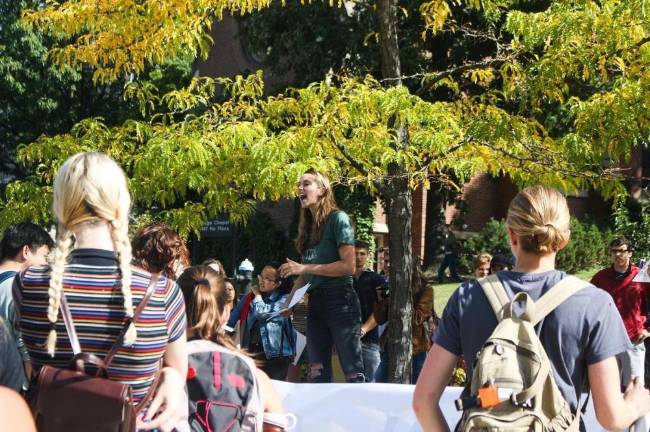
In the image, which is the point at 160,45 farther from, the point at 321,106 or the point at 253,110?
the point at 321,106

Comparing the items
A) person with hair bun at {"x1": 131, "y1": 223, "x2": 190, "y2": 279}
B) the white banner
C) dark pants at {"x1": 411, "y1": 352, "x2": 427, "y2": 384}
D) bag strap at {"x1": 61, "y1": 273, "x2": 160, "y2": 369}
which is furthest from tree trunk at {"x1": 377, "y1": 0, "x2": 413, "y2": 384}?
bag strap at {"x1": 61, "y1": 273, "x2": 160, "y2": 369}

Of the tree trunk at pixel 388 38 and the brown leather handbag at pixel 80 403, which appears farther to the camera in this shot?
the tree trunk at pixel 388 38

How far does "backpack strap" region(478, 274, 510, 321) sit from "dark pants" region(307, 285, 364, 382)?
374cm

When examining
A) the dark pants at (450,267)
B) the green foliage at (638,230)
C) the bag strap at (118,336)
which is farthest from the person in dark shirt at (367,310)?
the dark pants at (450,267)

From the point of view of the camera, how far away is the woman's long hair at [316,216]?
22.0 ft

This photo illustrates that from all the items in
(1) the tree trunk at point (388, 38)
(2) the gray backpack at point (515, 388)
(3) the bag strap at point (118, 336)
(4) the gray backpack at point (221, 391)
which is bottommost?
(4) the gray backpack at point (221, 391)

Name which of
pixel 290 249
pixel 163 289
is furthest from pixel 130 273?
pixel 290 249

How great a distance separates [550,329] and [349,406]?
8.84 feet

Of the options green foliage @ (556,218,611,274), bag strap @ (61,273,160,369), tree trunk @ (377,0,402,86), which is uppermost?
tree trunk @ (377,0,402,86)

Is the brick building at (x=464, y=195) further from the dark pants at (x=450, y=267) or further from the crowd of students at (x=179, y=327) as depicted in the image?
the crowd of students at (x=179, y=327)

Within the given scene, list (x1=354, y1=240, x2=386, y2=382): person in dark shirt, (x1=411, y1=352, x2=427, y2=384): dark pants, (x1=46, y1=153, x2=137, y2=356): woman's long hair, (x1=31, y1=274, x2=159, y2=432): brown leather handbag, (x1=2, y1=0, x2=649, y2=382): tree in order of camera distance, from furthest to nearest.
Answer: (x1=411, y1=352, x2=427, y2=384): dark pants, (x1=354, y1=240, x2=386, y2=382): person in dark shirt, (x1=2, y1=0, x2=649, y2=382): tree, (x1=46, y1=153, x2=137, y2=356): woman's long hair, (x1=31, y1=274, x2=159, y2=432): brown leather handbag

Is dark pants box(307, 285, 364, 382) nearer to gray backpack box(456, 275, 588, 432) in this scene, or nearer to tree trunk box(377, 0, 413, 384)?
tree trunk box(377, 0, 413, 384)

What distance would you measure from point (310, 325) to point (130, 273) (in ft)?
13.6

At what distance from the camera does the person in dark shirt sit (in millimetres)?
8633
